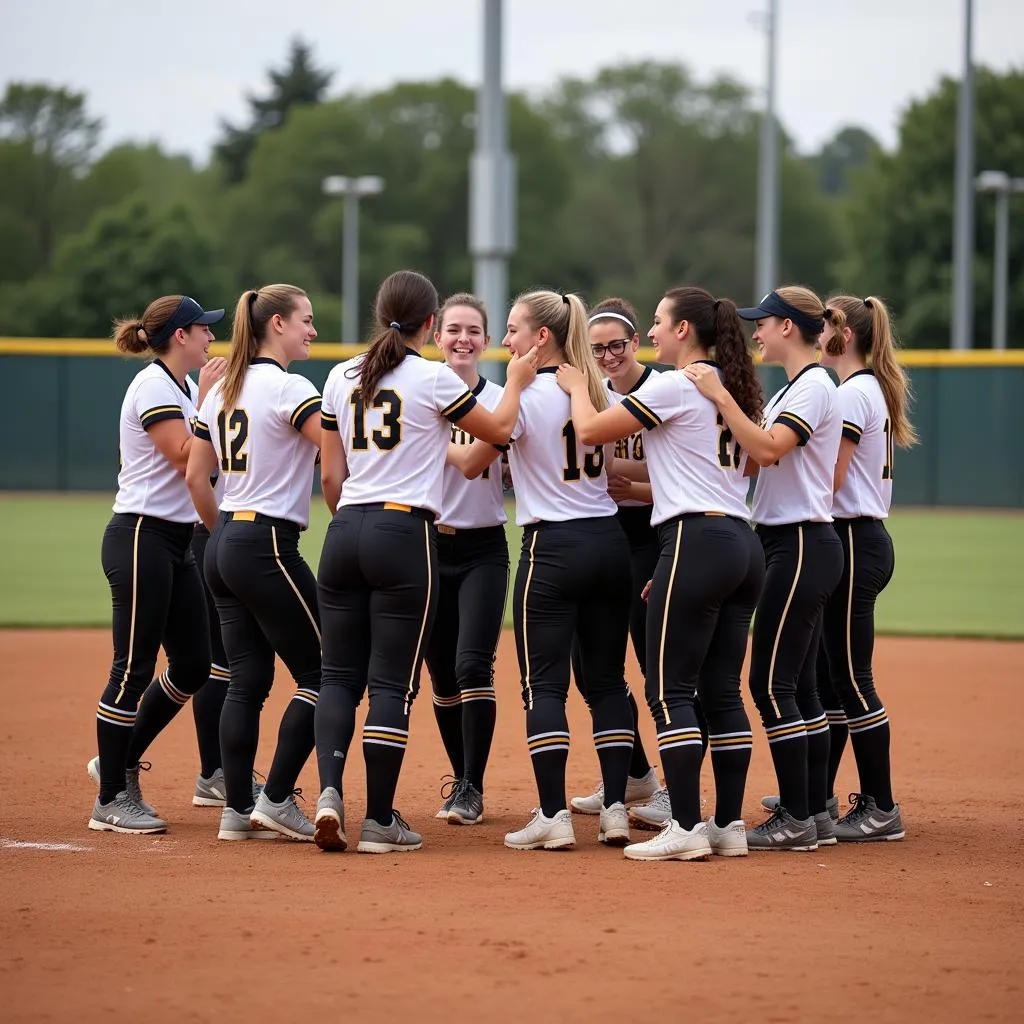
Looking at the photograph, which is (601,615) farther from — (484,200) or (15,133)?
(15,133)

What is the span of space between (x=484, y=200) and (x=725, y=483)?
1273 cm

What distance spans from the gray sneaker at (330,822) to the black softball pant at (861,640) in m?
1.93

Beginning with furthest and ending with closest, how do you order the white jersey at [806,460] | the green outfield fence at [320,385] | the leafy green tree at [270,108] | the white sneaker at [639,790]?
1. the leafy green tree at [270,108]
2. the green outfield fence at [320,385]
3. the white sneaker at [639,790]
4. the white jersey at [806,460]

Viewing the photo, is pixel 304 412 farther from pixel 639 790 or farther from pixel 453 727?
pixel 639 790

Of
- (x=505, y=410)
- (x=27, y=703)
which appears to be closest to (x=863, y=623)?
(x=505, y=410)

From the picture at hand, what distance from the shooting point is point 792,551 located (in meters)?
5.52

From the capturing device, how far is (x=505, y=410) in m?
5.28

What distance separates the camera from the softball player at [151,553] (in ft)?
18.8

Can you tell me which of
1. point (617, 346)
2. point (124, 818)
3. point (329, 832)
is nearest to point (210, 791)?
point (124, 818)

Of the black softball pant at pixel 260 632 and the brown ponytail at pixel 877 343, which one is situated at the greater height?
the brown ponytail at pixel 877 343

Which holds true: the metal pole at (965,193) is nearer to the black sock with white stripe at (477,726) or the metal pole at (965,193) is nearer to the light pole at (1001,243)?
the light pole at (1001,243)

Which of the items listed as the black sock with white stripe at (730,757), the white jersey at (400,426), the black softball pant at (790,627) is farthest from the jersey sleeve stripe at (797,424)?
the white jersey at (400,426)

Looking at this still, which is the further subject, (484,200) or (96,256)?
(96,256)

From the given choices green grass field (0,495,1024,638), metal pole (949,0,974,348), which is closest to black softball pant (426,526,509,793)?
green grass field (0,495,1024,638)
